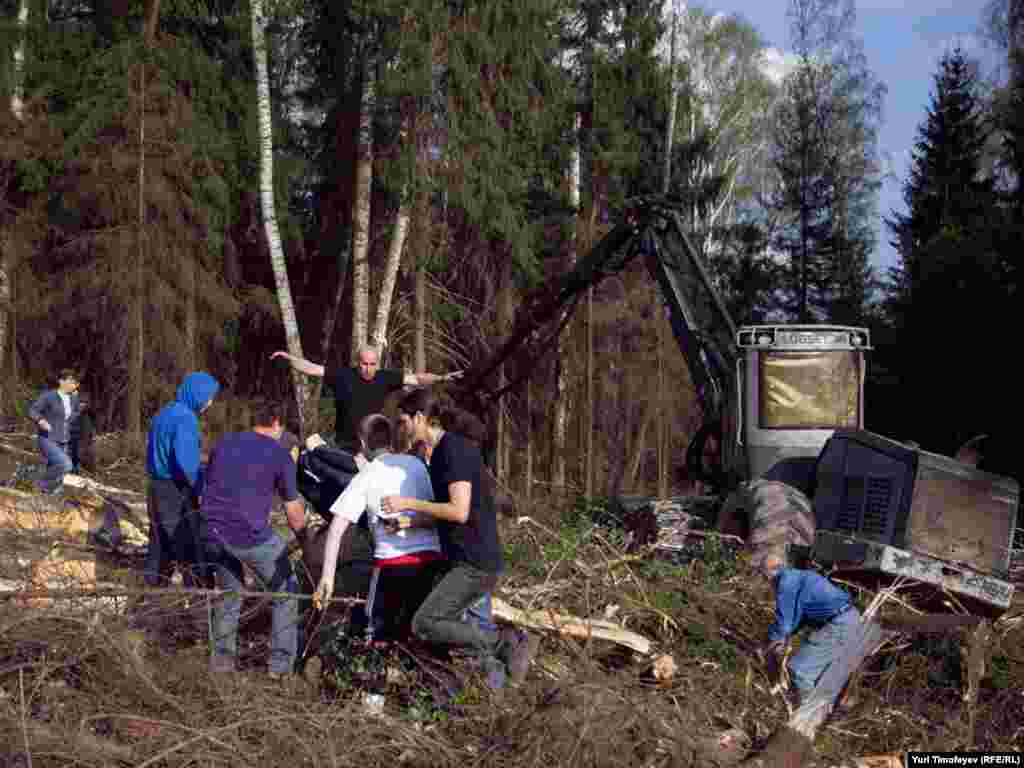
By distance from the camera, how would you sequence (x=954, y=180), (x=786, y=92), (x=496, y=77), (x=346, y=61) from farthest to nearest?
(x=786, y=92) → (x=954, y=180) → (x=346, y=61) → (x=496, y=77)

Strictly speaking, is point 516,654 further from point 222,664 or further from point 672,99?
point 672,99

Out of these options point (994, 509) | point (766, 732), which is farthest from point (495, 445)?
point (766, 732)

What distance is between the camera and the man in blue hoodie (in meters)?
8.27

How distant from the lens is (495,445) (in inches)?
1026

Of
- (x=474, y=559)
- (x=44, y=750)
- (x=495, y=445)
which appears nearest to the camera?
(x=44, y=750)

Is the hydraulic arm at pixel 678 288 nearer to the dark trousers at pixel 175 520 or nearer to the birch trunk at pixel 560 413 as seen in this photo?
the dark trousers at pixel 175 520

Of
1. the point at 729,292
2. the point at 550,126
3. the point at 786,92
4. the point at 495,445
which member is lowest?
the point at 495,445

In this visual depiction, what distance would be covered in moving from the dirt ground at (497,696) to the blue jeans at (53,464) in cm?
457

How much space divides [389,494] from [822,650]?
2.61 m

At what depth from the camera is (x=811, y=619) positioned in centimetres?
713

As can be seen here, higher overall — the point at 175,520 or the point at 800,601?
the point at 175,520

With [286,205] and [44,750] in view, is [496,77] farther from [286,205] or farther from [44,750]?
[44,750]

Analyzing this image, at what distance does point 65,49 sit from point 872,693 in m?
20.8

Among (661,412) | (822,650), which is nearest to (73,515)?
(822,650)
